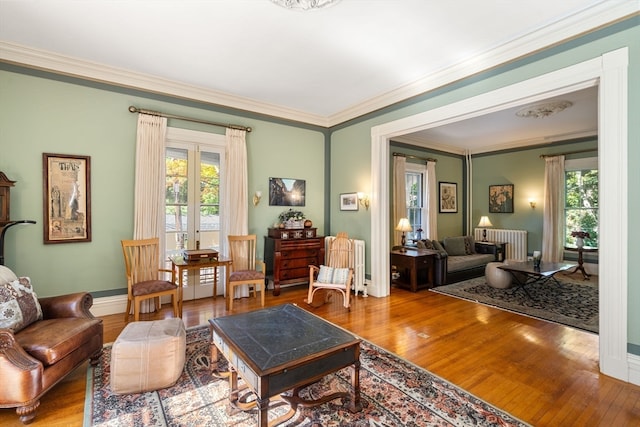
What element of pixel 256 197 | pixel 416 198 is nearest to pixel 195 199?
pixel 256 197

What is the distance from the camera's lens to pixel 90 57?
359cm

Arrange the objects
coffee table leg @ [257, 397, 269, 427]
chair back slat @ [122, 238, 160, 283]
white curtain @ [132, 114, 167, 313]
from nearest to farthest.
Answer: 1. coffee table leg @ [257, 397, 269, 427]
2. chair back slat @ [122, 238, 160, 283]
3. white curtain @ [132, 114, 167, 313]

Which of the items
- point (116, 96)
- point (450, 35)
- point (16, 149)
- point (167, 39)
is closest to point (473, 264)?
point (450, 35)

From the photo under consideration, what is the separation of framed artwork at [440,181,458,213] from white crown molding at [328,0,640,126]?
4113mm

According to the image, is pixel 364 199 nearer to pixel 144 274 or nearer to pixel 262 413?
pixel 144 274

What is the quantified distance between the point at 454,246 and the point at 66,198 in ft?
23.4

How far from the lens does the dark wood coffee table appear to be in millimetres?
1685

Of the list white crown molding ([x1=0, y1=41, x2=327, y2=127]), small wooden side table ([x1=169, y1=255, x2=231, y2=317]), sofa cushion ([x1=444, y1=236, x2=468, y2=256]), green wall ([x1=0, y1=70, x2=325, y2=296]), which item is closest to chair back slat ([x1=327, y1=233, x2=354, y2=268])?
small wooden side table ([x1=169, y1=255, x2=231, y2=317])

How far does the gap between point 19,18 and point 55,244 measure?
2.49 metres

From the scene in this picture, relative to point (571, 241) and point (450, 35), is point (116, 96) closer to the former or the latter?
point (450, 35)

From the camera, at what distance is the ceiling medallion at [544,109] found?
15.6 feet

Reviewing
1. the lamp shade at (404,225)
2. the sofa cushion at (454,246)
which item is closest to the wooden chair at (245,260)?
the lamp shade at (404,225)

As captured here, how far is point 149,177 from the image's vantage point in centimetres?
415

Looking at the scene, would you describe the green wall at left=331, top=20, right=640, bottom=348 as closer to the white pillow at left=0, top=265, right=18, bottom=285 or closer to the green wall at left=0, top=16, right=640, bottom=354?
the green wall at left=0, top=16, right=640, bottom=354
